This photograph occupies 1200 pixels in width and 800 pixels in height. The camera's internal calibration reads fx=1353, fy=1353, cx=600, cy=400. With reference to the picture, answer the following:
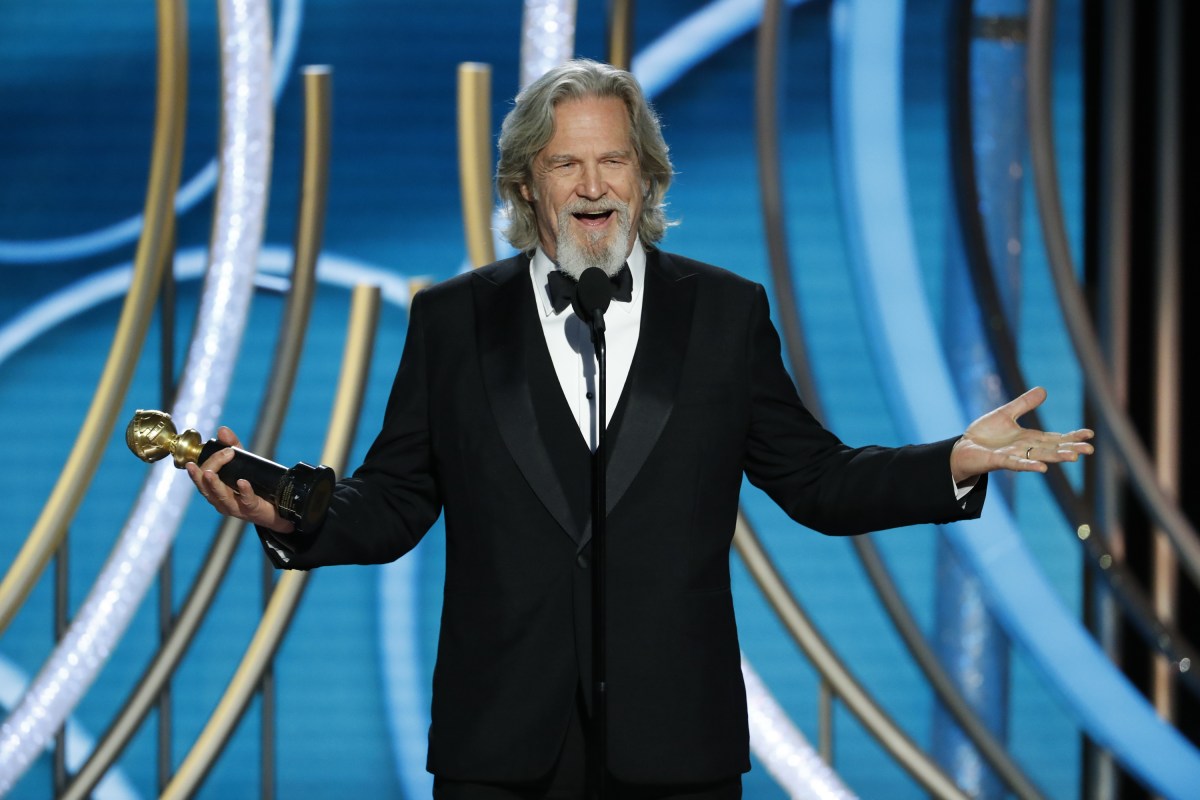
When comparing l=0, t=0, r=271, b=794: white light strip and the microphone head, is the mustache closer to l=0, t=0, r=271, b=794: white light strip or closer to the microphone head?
the microphone head

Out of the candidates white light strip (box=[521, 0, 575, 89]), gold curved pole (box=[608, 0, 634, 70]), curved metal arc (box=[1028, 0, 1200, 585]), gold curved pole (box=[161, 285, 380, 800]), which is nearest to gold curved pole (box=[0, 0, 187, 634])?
gold curved pole (box=[161, 285, 380, 800])

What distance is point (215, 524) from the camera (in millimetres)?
3314

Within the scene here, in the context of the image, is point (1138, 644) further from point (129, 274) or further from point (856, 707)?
point (129, 274)

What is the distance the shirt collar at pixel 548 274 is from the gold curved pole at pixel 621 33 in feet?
3.80

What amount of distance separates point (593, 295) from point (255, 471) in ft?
1.45

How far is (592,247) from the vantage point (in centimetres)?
174

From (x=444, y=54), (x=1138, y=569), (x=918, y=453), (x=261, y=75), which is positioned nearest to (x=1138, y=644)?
(x=1138, y=569)

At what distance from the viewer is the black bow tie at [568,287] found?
1.75 metres

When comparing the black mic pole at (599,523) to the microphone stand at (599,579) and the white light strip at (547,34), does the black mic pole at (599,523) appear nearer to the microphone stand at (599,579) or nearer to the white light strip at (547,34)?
the microphone stand at (599,579)

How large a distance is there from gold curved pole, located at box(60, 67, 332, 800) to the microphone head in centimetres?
166

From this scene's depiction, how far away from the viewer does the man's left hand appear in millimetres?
1574

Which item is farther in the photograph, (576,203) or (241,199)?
(241,199)

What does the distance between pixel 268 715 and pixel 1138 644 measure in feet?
7.02

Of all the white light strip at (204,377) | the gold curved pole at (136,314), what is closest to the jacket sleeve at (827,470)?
the white light strip at (204,377)
